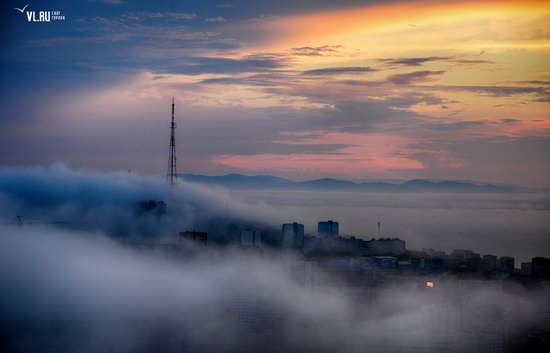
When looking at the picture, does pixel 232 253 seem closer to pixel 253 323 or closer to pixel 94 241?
pixel 253 323

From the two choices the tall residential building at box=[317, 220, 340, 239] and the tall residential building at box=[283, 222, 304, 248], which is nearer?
the tall residential building at box=[283, 222, 304, 248]

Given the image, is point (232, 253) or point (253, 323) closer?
point (253, 323)

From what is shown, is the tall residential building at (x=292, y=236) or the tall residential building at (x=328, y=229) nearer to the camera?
the tall residential building at (x=292, y=236)

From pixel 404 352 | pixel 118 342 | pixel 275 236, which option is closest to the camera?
pixel 404 352

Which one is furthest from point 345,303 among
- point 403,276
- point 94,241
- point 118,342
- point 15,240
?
point 15,240
